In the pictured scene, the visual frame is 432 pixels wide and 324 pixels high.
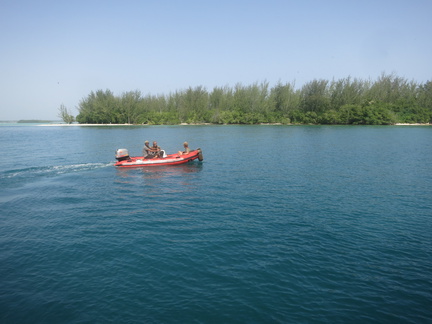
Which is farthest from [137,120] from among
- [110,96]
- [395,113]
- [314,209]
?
[314,209]

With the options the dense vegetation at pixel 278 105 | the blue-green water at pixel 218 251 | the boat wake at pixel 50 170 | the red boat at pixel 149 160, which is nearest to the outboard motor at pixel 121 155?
the red boat at pixel 149 160

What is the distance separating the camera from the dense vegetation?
310 feet

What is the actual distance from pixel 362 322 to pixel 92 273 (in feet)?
25.9

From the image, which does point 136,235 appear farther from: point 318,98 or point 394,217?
point 318,98

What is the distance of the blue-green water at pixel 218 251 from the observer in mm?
7477

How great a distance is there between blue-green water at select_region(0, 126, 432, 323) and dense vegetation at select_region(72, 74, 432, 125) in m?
84.2

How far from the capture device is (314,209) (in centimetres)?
1458

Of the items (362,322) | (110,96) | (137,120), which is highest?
(110,96)

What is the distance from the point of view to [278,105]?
11444 cm

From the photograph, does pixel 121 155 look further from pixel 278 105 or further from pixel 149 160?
pixel 278 105

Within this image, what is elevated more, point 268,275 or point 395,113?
point 395,113

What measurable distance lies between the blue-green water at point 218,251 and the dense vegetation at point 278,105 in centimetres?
8418

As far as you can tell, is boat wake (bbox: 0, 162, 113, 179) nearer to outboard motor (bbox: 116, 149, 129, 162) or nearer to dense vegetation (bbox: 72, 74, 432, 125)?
outboard motor (bbox: 116, 149, 129, 162)

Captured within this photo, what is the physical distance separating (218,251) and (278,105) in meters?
110
